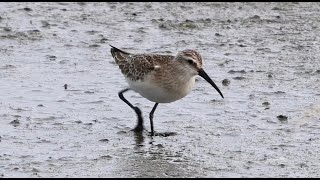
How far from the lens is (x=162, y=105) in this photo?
11289mm

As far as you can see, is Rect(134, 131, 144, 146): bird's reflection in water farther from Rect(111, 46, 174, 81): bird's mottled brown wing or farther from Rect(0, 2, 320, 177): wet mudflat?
Rect(111, 46, 174, 81): bird's mottled brown wing

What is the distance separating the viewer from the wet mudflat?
358 inches

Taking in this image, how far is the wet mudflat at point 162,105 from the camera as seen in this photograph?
358 inches

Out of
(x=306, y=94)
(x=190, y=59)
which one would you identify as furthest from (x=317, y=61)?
(x=190, y=59)

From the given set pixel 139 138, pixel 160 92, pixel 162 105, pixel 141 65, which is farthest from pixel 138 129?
pixel 162 105

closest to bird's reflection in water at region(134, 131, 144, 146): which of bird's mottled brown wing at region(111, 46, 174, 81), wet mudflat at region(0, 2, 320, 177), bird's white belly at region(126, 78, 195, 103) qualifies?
wet mudflat at region(0, 2, 320, 177)

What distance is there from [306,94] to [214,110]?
1.27m

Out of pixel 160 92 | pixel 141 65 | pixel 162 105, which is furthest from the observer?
pixel 162 105

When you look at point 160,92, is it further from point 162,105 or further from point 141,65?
point 162,105

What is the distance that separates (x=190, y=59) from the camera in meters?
10.0

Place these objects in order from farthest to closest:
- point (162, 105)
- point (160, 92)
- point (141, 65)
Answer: point (162, 105)
point (141, 65)
point (160, 92)

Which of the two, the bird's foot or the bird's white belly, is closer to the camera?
the bird's white belly

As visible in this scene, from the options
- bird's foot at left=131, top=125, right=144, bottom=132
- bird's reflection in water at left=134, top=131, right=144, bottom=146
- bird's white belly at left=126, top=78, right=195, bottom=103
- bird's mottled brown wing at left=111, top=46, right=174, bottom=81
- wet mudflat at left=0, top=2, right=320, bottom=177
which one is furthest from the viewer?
bird's foot at left=131, top=125, right=144, bottom=132

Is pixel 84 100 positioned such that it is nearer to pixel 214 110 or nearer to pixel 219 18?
pixel 214 110
